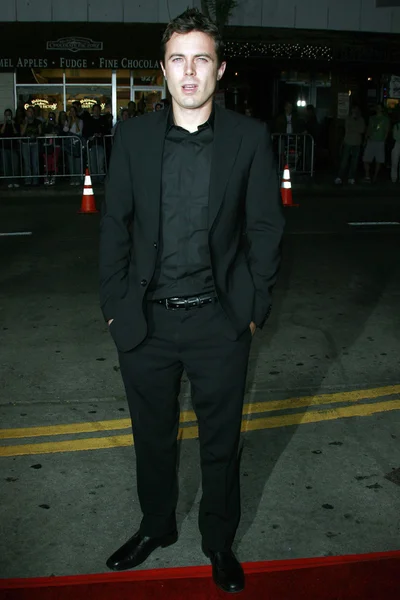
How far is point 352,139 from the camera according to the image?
1873 centimetres

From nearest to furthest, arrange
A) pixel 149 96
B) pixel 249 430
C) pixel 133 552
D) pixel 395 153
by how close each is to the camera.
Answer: pixel 133 552, pixel 249 430, pixel 395 153, pixel 149 96

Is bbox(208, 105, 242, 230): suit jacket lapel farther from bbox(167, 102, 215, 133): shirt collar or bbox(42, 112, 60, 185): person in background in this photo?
bbox(42, 112, 60, 185): person in background

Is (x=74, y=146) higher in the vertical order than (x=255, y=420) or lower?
higher

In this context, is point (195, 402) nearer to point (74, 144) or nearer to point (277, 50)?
point (74, 144)

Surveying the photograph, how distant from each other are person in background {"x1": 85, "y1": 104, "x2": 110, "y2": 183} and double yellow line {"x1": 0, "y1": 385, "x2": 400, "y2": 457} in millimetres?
13994

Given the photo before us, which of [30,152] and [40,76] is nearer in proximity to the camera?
[30,152]

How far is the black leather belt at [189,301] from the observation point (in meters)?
3.07

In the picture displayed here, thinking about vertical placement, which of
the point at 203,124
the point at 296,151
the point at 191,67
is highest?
the point at 191,67

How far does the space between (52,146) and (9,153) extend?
0.95 m

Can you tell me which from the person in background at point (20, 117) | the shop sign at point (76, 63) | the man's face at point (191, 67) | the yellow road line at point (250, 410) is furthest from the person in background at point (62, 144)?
the man's face at point (191, 67)

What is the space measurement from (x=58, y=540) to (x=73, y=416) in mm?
1479

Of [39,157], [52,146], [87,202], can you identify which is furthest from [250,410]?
[39,157]

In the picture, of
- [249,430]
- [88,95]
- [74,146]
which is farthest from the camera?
[88,95]

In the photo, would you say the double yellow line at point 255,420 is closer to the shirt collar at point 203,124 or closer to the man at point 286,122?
the shirt collar at point 203,124
